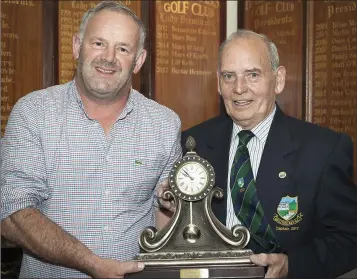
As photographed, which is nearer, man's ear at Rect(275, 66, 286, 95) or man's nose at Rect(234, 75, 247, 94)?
man's nose at Rect(234, 75, 247, 94)

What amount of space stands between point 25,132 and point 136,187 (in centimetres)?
54

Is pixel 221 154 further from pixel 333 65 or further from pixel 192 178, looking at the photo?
pixel 333 65

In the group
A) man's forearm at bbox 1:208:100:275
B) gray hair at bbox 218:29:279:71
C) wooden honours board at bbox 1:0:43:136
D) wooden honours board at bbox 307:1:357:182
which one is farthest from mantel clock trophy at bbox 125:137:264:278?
wooden honours board at bbox 307:1:357:182

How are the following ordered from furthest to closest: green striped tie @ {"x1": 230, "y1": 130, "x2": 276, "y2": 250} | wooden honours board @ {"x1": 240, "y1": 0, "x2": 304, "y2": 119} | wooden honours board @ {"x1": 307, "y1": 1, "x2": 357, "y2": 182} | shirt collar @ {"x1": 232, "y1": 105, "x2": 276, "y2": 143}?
wooden honours board @ {"x1": 240, "y1": 0, "x2": 304, "y2": 119}, wooden honours board @ {"x1": 307, "y1": 1, "x2": 357, "y2": 182}, shirt collar @ {"x1": 232, "y1": 105, "x2": 276, "y2": 143}, green striped tie @ {"x1": 230, "y1": 130, "x2": 276, "y2": 250}

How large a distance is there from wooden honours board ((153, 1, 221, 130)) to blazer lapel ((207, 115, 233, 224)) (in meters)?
2.11

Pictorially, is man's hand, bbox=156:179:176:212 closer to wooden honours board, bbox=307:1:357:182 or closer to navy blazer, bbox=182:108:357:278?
navy blazer, bbox=182:108:357:278

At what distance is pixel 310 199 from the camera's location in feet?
8.46

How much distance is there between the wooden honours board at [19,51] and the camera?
448 centimetres

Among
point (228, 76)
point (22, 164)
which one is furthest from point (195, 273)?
point (228, 76)

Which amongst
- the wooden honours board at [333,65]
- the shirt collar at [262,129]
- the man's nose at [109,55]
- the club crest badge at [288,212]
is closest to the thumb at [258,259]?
the club crest badge at [288,212]

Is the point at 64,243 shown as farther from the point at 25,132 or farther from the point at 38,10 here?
the point at 38,10

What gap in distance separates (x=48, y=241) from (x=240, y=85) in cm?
109

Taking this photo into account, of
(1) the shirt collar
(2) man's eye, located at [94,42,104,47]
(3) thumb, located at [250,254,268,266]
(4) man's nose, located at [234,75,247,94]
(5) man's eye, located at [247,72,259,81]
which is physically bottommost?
(3) thumb, located at [250,254,268,266]

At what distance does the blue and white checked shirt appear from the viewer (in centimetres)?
249
